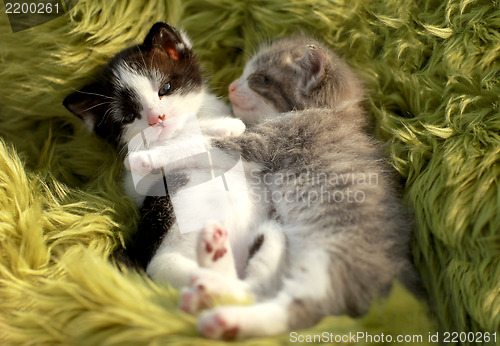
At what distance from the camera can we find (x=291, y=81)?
1.41 m

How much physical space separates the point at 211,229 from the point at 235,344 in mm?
275

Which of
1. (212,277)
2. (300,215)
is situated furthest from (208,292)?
(300,215)

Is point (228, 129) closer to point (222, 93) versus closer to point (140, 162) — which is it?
point (140, 162)

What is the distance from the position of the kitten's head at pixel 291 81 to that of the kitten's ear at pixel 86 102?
17.2 inches

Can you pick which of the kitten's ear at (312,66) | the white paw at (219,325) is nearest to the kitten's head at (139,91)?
the kitten's ear at (312,66)

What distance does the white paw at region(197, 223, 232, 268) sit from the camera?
3.10 feet

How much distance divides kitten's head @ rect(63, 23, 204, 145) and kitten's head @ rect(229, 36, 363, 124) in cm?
18

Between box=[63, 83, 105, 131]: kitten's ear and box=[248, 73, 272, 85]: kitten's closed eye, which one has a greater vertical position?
box=[63, 83, 105, 131]: kitten's ear

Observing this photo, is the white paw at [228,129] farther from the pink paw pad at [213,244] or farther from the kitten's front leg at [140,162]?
the pink paw pad at [213,244]
